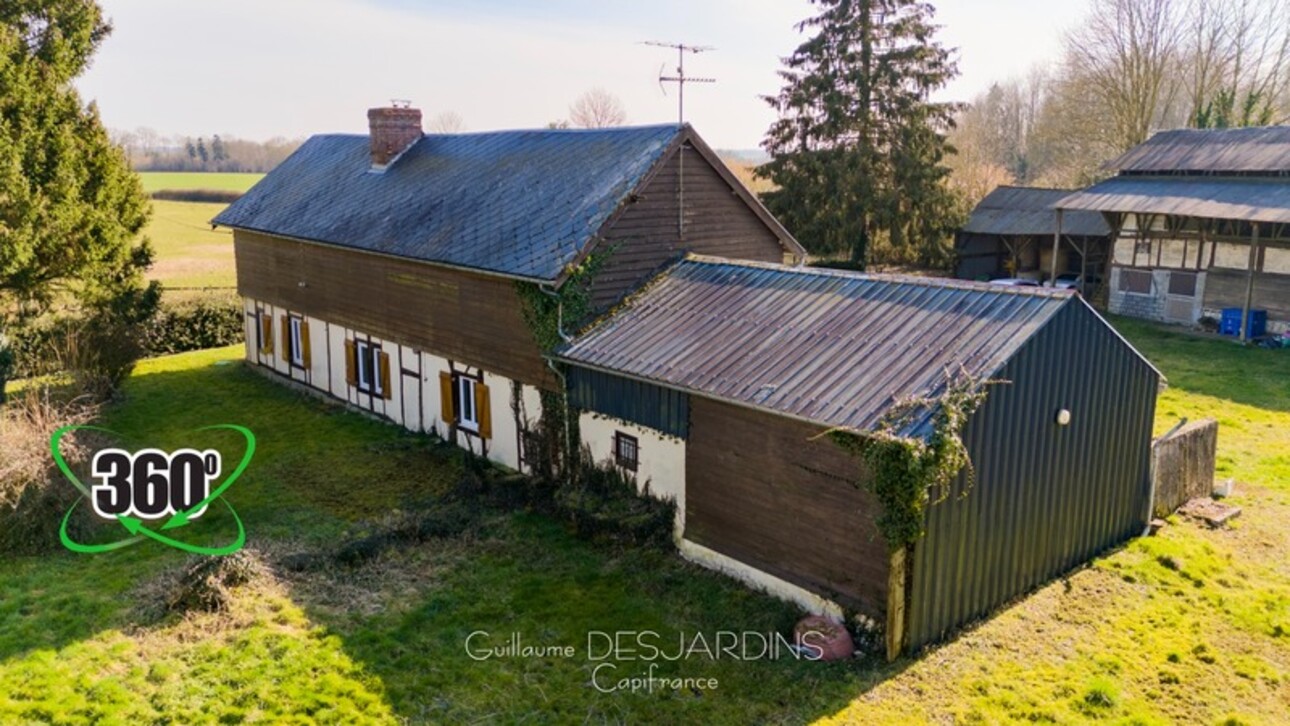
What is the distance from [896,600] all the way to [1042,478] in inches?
124

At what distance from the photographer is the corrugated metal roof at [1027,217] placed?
3550cm

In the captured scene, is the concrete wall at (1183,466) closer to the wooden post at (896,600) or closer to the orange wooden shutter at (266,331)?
the wooden post at (896,600)

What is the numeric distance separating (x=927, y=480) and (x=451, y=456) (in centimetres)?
1087

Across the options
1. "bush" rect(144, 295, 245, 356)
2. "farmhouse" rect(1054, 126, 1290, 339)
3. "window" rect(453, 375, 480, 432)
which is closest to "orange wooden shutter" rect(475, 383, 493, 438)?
"window" rect(453, 375, 480, 432)

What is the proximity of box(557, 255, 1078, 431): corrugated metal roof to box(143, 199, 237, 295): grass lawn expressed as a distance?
80.0 ft

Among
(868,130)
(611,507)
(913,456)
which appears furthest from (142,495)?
(868,130)

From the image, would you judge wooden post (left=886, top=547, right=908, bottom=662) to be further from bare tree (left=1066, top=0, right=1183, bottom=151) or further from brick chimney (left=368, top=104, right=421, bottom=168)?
bare tree (left=1066, top=0, right=1183, bottom=151)

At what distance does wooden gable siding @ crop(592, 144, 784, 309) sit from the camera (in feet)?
52.9

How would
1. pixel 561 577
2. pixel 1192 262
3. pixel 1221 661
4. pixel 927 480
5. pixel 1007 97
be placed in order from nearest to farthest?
pixel 927 480, pixel 1221 661, pixel 561 577, pixel 1192 262, pixel 1007 97

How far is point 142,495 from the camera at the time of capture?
1529 centimetres

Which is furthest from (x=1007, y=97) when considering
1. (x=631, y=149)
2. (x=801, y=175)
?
(x=631, y=149)

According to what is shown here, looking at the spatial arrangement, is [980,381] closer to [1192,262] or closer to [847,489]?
[847,489]

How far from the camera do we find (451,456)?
59.7ft

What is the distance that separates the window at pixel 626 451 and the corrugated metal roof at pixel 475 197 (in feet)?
9.71
